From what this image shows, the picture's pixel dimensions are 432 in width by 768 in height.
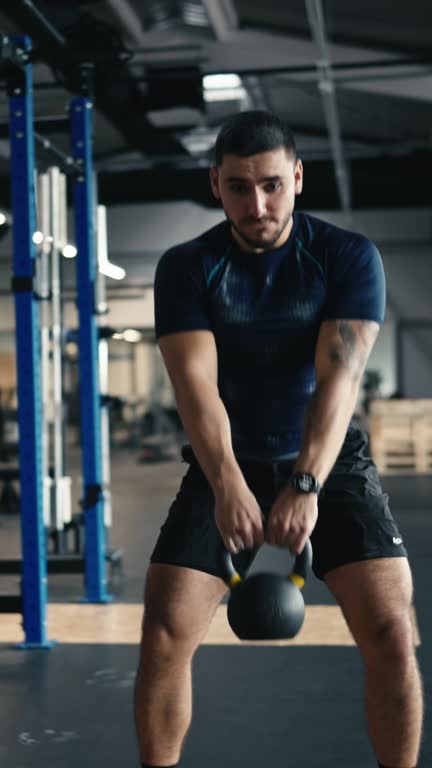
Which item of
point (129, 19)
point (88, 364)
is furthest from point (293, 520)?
point (129, 19)

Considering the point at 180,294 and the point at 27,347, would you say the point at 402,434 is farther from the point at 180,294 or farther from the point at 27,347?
the point at 180,294

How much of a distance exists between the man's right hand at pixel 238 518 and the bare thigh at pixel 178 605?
0.46 ft

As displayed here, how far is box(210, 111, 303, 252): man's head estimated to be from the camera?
70.3 inches

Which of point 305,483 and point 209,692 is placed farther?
point 209,692

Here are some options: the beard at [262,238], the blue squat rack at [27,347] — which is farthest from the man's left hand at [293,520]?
the blue squat rack at [27,347]

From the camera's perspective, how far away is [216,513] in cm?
178

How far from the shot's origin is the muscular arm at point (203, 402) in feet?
5.86

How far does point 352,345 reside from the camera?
73.1 inches

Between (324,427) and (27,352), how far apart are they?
6.09ft

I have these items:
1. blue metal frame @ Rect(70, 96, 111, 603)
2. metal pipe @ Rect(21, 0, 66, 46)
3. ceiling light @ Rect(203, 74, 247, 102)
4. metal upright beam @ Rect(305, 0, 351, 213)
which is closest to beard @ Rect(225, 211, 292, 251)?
metal pipe @ Rect(21, 0, 66, 46)

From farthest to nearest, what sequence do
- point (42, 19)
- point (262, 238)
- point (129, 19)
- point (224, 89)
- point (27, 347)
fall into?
point (224, 89) < point (129, 19) < point (42, 19) < point (27, 347) < point (262, 238)

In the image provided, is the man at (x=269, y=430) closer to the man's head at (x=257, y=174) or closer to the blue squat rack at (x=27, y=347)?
the man's head at (x=257, y=174)

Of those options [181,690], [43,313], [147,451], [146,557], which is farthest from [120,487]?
[181,690]

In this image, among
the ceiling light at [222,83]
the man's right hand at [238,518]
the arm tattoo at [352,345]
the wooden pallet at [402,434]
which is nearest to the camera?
the man's right hand at [238,518]
